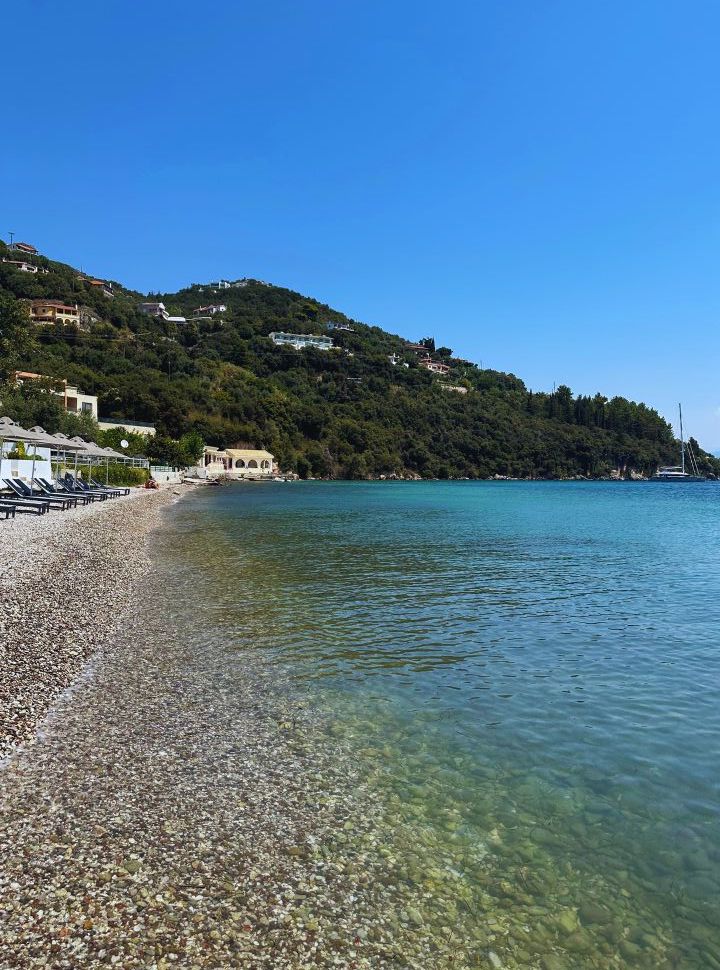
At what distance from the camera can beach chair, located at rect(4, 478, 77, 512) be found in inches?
1207

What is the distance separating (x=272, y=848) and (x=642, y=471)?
8262 inches

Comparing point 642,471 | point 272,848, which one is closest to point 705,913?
point 272,848

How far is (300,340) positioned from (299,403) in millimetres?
53865

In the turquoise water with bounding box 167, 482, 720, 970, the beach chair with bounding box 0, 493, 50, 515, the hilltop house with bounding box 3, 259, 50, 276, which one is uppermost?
the hilltop house with bounding box 3, 259, 50, 276

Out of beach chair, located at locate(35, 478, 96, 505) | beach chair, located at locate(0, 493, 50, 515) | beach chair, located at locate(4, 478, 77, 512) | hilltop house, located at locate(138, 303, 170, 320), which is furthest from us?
hilltop house, located at locate(138, 303, 170, 320)

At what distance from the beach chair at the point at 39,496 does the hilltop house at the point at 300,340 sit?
5966 inches

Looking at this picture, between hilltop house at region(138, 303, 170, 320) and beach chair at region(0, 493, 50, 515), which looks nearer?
beach chair at region(0, 493, 50, 515)

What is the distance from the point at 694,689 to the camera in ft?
31.3

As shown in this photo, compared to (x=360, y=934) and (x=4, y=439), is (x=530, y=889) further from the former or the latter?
(x=4, y=439)

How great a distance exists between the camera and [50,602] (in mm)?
12703

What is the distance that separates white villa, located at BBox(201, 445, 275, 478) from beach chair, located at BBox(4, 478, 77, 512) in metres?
72.9

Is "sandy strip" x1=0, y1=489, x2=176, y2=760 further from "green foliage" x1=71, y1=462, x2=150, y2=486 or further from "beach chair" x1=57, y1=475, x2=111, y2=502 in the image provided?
"green foliage" x1=71, y1=462, x2=150, y2=486

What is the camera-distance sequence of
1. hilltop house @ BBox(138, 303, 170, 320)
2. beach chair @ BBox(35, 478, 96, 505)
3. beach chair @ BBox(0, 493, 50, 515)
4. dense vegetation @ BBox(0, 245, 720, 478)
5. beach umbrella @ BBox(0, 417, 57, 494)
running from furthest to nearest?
hilltop house @ BBox(138, 303, 170, 320) → dense vegetation @ BBox(0, 245, 720, 478) → beach chair @ BBox(35, 478, 96, 505) → beach umbrella @ BBox(0, 417, 57, 494) → beach chair @ BBox(0, 493, 50, 515)

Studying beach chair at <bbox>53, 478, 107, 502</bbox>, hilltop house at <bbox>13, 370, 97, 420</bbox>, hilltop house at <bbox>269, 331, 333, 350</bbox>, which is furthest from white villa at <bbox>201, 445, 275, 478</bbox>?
hilltop house at <bbox>269, 331, 333, 350</bbox>
